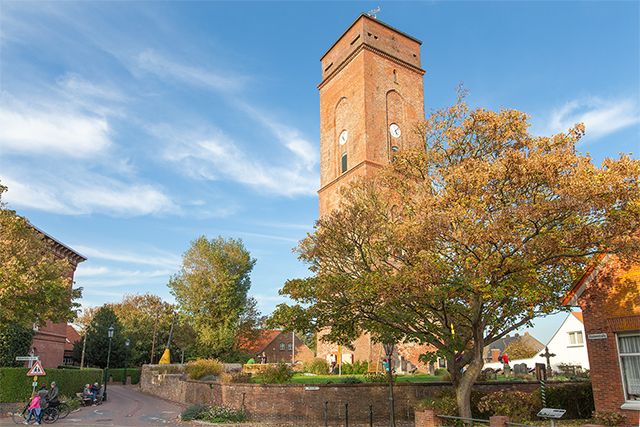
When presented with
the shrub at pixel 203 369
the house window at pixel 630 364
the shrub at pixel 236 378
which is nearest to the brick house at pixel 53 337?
the shrub at pixel 203 369

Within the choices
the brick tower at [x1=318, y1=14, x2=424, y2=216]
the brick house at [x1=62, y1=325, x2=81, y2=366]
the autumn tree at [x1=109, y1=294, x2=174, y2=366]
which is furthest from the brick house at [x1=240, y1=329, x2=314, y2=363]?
the brick tower at [x1=318, y1=14, x2=424, y2=216]

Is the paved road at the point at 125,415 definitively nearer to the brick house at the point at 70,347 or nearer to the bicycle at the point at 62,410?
the bicycle at the point at 62,410

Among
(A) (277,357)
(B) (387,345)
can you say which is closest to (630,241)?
(B) (387,345)

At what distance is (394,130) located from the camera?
40.9 meters

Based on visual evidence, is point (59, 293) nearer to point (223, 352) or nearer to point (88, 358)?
point (223, 352)

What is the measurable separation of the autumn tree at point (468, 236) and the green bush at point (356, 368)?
1587 cm

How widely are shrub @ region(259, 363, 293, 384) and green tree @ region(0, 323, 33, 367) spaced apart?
15528 millimetres

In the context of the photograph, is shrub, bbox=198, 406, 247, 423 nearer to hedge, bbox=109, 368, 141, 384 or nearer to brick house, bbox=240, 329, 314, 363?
hedge, bbox=109, 368, 141, 384

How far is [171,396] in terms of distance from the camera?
2962cm

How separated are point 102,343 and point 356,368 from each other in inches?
1080

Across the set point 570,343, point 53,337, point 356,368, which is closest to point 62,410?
point 356,368

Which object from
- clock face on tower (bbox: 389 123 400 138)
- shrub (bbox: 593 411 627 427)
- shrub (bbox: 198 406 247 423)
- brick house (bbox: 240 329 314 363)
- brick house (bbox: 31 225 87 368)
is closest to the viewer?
shrub (bbox: 593 411 627 427)

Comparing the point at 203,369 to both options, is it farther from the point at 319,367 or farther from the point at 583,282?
the point at 583,282

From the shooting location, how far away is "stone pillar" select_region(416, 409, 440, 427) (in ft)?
47.6
